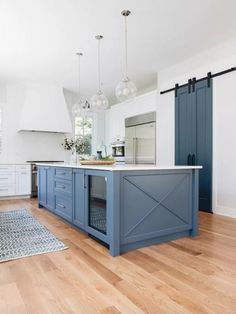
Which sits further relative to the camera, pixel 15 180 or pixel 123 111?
pixel 123 111

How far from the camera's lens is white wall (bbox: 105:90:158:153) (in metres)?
5.59

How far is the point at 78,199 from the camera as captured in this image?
3148 mm

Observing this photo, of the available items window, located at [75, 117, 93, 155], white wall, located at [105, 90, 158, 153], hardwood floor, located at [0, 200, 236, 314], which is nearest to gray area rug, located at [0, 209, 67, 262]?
hardwood floor, located at [0, 200, 236, 314]

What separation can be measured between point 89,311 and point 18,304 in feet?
1.52

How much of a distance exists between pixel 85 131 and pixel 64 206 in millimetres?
4194

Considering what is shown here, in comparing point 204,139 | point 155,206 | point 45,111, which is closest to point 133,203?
point 155,206

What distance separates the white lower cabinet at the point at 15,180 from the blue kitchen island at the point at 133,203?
3.08 m

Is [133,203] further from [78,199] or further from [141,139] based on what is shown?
[141,139]

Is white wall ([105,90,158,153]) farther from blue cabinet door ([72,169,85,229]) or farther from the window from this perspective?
blue cabinet door ([72,169,85,229])

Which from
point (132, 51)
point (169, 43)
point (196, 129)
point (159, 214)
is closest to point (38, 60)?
point (132, 51)

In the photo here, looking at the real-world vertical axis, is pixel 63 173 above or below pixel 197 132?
below

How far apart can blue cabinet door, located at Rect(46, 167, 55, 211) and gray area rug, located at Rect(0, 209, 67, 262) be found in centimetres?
35

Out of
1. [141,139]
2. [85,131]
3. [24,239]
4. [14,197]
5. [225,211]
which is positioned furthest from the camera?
[85,131]

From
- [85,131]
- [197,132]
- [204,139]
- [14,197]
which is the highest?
[85,131]
